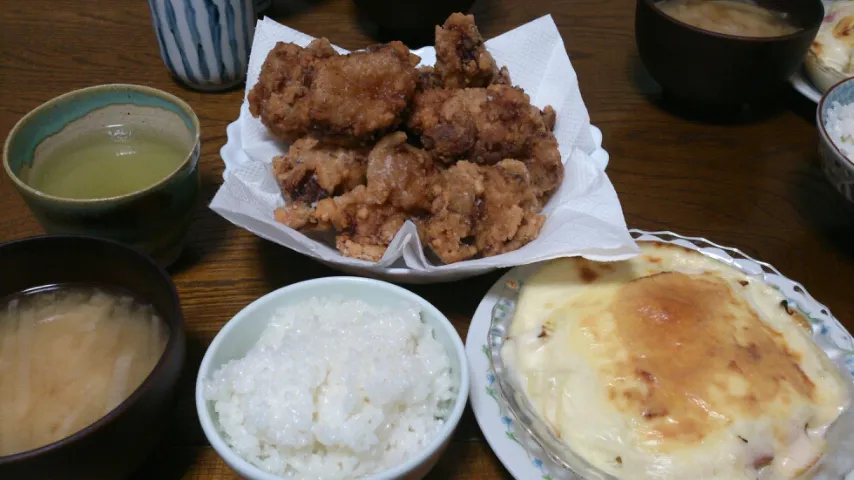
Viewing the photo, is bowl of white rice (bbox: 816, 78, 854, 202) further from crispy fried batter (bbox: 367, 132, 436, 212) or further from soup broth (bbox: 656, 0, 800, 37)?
crispy fried batter (bbox: 367, 132, 436, 212)

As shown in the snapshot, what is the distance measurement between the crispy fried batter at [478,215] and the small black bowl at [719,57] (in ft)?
3.24

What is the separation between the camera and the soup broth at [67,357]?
3.94 ft

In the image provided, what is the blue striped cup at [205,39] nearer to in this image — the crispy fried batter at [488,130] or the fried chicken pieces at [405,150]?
the fried chicken pieces at [405,150]

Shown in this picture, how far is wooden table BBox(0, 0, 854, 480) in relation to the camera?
1741mm

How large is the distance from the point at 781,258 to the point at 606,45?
4.65 feet

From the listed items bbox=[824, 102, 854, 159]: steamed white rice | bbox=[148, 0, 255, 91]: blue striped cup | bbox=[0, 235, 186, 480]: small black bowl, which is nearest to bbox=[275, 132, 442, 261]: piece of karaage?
bbox=[0, 235, 186, 480]: small black bowl

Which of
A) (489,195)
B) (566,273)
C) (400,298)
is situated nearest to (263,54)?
(489,195)

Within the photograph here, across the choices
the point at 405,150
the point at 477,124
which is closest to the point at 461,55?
the point at 477,124

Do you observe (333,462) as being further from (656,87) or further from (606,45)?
(606,45)

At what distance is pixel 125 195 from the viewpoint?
1.50 meters

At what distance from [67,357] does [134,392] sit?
1.02 feet

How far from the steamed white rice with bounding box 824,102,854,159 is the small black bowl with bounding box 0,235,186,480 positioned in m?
2.18

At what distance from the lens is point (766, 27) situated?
2500 mm

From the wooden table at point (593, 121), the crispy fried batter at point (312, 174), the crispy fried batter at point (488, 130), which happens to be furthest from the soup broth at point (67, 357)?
the crispy fried batter at point (488, 130)
